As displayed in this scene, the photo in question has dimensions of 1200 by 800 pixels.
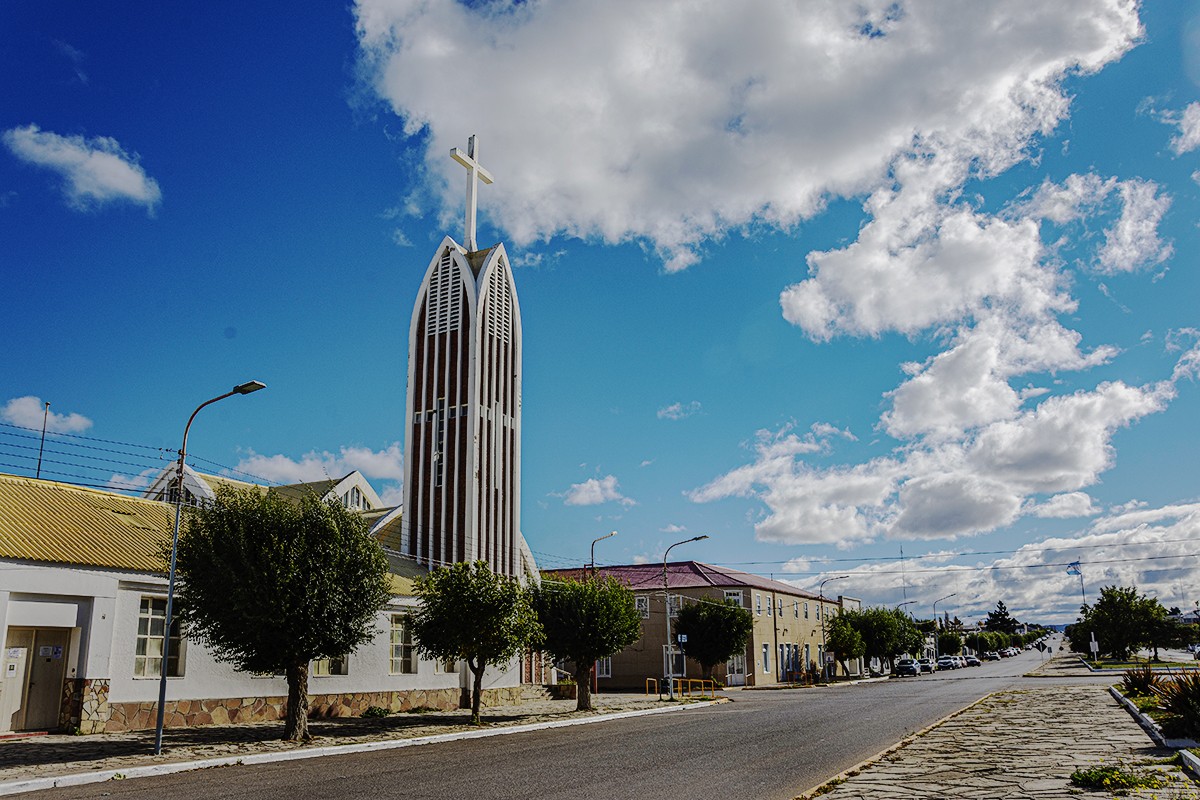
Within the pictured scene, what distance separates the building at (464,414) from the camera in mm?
41062

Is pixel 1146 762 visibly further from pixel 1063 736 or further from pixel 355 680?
pixel 355 680

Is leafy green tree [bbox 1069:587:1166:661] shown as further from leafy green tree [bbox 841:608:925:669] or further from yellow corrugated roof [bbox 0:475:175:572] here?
yellow corrugated roof [bbox 0:475:175:572]

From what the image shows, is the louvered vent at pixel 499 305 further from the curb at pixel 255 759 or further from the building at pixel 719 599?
the curb at pixel 255 759

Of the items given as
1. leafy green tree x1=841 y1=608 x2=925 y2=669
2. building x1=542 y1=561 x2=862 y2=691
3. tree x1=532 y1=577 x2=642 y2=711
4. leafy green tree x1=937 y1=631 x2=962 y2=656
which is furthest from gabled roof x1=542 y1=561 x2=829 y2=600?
leafy green tree x1=937 y1=631 x2=962 y2=656

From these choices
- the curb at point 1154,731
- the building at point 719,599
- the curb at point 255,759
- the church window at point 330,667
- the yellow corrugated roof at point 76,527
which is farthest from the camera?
the building at point 719,599

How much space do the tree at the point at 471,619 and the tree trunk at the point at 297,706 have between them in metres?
5.76

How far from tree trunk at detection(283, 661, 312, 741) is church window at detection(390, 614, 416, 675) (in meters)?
9.63

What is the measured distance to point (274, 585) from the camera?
20.0 m

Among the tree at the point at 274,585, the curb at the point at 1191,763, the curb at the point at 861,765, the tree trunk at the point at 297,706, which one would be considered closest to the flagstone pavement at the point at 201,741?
the tree trunk at the point at 297,706

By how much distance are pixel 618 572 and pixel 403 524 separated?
1138 inches

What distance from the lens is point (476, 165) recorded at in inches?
1871

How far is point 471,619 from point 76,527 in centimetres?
1075

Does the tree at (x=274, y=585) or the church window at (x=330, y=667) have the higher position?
the tree at (x=274, y=585)

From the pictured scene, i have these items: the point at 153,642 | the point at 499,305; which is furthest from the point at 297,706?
the point at 499,305
